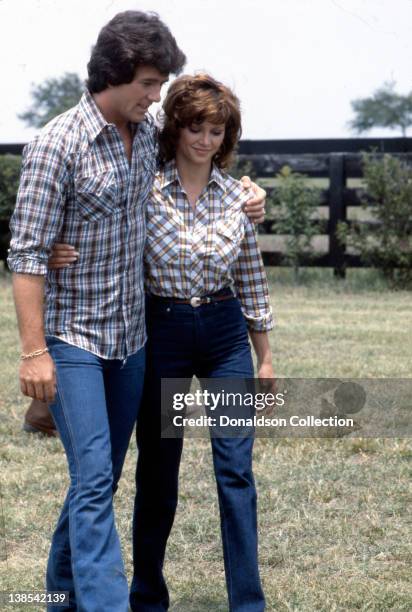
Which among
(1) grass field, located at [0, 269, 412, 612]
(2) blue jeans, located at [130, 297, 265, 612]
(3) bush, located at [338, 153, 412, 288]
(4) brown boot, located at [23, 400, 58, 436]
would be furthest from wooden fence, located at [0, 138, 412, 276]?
(2) blue jeans, located at [130, 297, 265, 612]

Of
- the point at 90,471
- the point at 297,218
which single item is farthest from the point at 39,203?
the point at 297,218

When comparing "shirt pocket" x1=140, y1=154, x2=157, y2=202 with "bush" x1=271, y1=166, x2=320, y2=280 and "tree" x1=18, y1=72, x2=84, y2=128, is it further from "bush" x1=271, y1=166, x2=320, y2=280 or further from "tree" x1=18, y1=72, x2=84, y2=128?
"tree" x1=18, y1=72, x2=84, y2=128

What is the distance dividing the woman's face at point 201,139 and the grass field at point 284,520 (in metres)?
1.50

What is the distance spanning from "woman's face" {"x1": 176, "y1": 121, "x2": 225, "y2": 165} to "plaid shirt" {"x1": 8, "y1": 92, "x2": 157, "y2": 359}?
14 centimetres

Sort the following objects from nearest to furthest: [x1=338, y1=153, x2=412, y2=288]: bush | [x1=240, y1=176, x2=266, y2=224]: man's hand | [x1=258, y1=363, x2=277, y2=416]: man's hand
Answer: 1. [x1=240, y1=176, x2=266, y2=224]: man's hand
2. [x1=258, y1=363, x2=277, y2=416]: man's hand
3. [x1=338, y1=153, x2=412, y2=288]: bush

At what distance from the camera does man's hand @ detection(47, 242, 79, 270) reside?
3152mm

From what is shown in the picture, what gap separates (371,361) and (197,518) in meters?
3.61

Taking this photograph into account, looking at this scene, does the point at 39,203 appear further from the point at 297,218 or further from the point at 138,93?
the point at 297,218

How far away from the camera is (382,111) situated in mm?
70000

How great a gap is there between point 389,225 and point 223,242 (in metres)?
9.29

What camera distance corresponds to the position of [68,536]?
10.8 ft

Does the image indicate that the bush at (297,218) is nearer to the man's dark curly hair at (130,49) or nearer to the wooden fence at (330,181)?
the wooden fence at (330,181)

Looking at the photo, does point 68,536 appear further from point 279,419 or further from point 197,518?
point 279,419

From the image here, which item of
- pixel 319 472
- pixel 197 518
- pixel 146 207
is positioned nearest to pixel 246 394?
pixel 146 207
